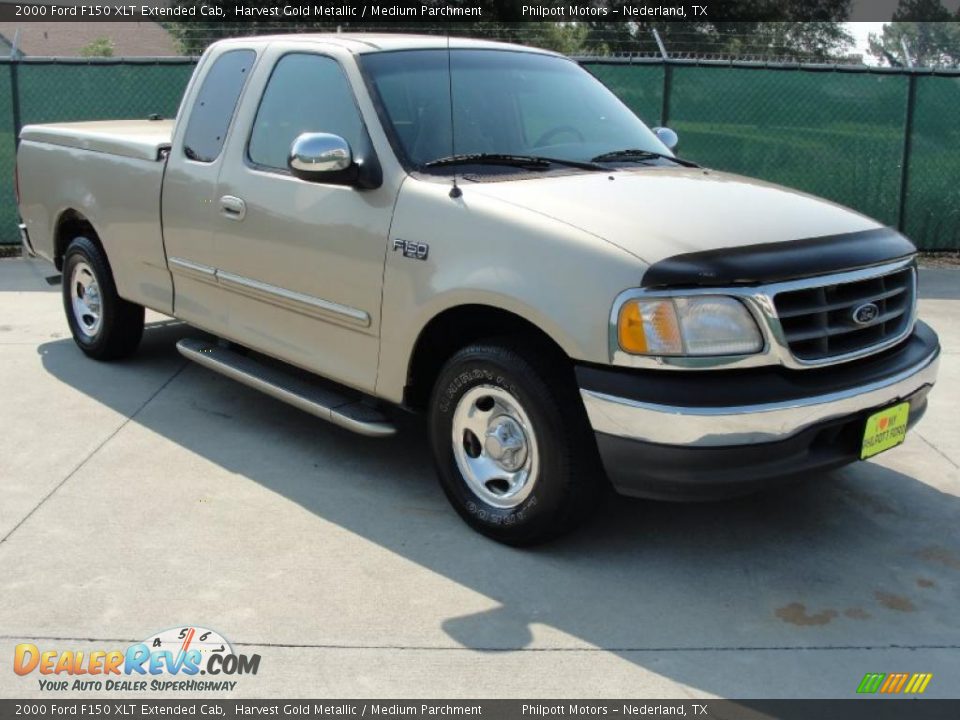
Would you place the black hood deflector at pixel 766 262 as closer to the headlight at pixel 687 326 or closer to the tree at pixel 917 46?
the headlight at pixel 687 326

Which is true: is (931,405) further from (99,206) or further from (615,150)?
(99,206)

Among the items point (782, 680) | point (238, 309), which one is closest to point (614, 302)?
point (782, 680)

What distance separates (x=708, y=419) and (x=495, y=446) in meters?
0.95

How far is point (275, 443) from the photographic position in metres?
5.53

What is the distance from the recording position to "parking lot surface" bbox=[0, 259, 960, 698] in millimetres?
3504

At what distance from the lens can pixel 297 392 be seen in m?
5.07

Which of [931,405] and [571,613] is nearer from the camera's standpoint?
[571,613]

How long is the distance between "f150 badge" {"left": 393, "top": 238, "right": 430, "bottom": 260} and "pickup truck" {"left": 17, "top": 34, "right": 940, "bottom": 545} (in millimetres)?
24

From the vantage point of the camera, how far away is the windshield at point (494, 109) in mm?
4707

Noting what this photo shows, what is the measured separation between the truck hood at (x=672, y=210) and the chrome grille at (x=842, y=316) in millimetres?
228

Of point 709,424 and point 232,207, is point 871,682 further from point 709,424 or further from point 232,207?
point 232,207

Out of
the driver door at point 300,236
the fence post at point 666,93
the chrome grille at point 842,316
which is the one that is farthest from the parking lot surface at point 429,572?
the fence post at point 666,93

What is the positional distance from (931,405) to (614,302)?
3329mm

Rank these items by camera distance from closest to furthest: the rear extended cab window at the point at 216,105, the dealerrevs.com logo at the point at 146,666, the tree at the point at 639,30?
the dealerrevs.com logo at the point at 146,666 → the rear extended cab window at the point at 216,105 → the tree at the point at 639,30
